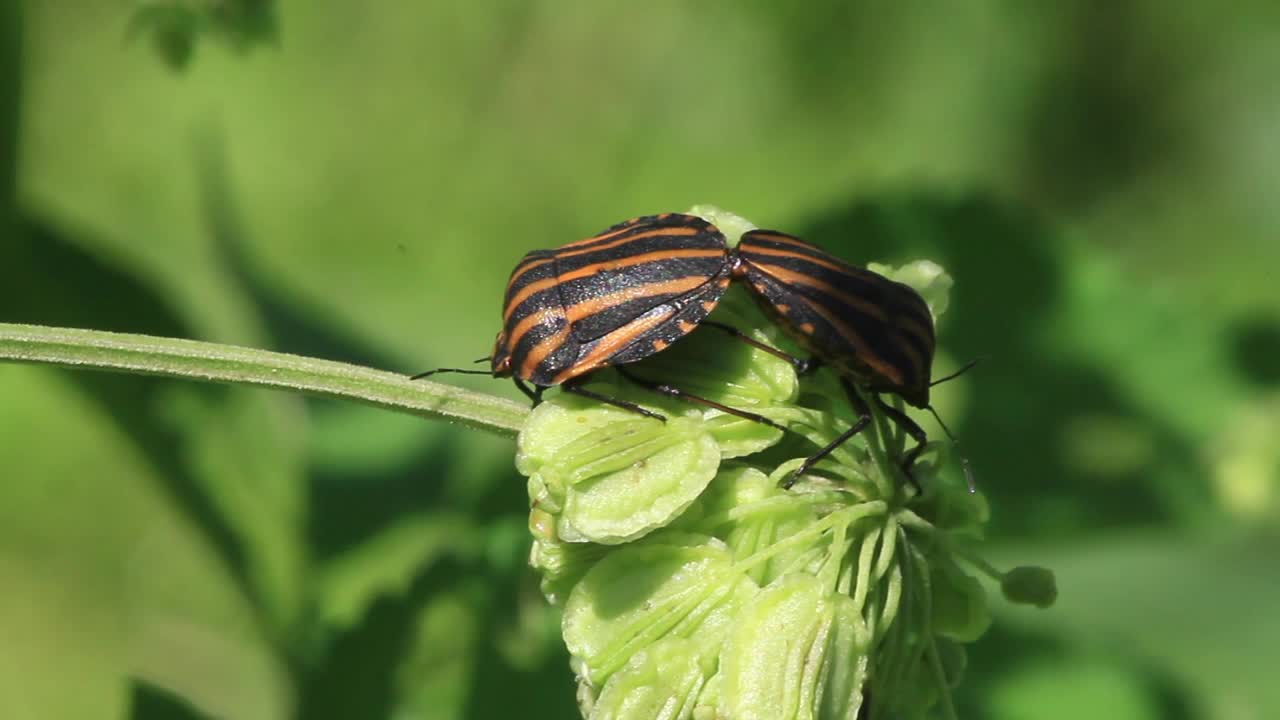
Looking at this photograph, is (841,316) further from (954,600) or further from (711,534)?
(954,600)

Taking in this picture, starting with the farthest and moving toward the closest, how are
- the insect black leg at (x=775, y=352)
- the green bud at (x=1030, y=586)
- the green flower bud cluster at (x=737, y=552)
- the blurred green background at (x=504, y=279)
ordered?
1. the blurred green background at (x=504, y=279)
2. the green bud at (x=1030, y=586)
3. the insect black leg at (x=775, y=352)
4. the green flower bud cluster at (x=737, y=552)

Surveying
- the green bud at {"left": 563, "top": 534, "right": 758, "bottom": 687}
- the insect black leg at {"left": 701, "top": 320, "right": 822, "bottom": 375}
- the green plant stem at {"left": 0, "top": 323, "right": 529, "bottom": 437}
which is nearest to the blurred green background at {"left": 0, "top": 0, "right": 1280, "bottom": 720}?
the green plant stem at {"left": 0, "top": 323, "right": 529, "bottom": 437}

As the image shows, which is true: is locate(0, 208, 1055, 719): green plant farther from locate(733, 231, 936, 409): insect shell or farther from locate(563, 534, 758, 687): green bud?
locate(733, 231, 936, 409): insect shell

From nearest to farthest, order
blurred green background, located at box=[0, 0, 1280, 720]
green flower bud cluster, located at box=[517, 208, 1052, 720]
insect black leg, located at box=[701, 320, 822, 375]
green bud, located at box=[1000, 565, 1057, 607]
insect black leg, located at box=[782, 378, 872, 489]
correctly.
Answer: green flower bud cluster, located at box=[517, 208, 1052, 720] → insect black leg, located at box=[782, 378, 872, 489] → insect black leg, located at box=[701, 320, 822, 375] → green bud, located at box=[1000, 565, 1057, 607] → blurred green background, located at box=[0, 0, 1280, 720]

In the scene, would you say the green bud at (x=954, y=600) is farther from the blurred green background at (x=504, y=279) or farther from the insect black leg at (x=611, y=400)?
the blurred green background at (x=504, y=279)

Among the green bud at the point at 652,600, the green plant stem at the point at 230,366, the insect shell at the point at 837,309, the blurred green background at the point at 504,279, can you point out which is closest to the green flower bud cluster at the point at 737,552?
the green bud at the point at 652,600

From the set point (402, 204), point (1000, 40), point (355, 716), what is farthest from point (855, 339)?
point (1000, 40)

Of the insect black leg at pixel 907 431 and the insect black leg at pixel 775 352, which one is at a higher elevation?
the insect black leg at pixel 775 352

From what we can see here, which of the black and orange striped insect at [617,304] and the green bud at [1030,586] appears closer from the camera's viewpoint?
the black and orange striped insect at [617,304]
